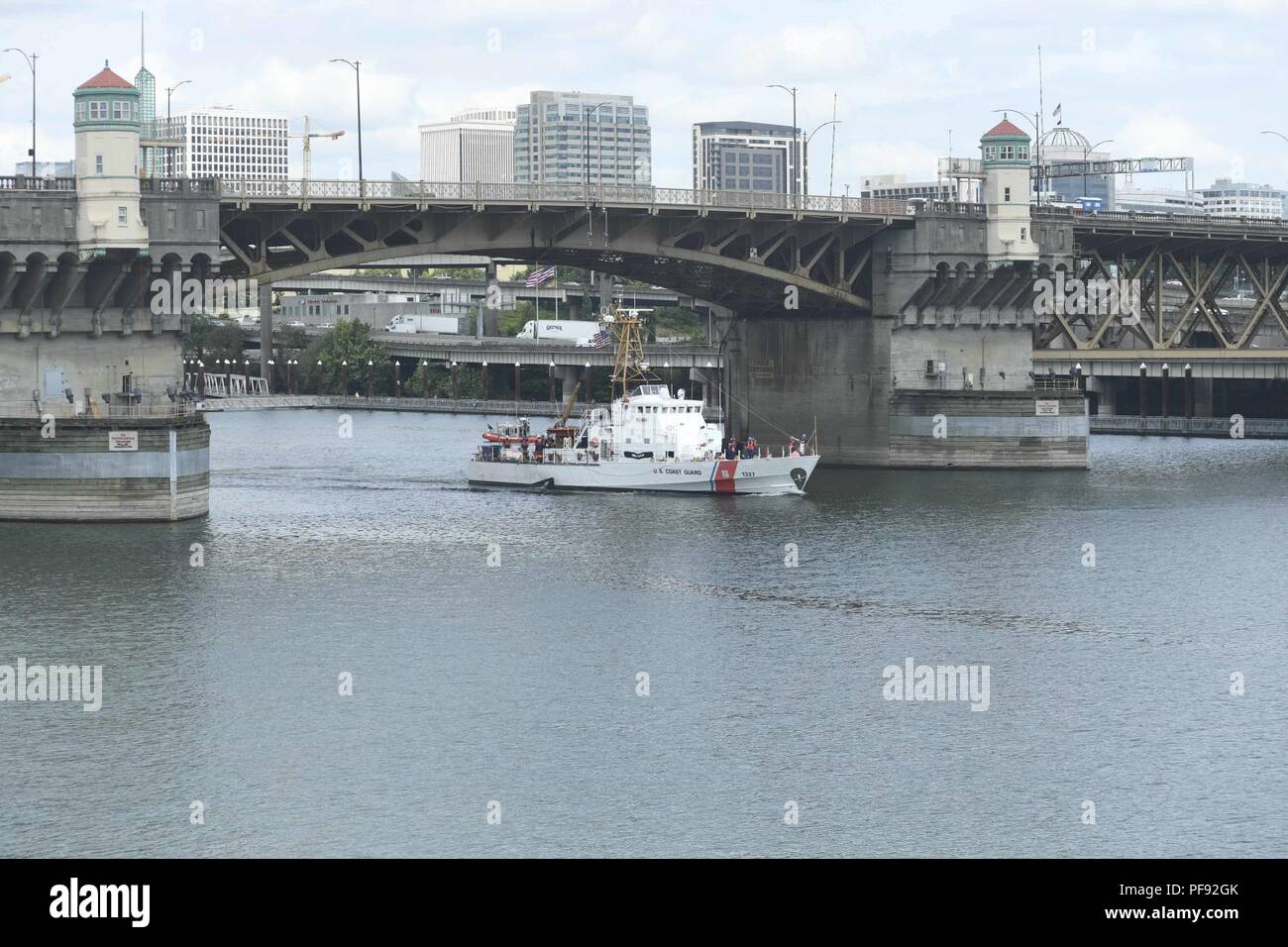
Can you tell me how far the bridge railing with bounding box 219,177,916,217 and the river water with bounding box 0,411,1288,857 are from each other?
1355cm

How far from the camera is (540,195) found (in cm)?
8888

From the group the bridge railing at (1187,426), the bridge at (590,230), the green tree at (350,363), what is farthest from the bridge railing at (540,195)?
the green tree at (350,363)

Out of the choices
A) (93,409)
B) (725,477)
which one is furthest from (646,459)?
(93,409)

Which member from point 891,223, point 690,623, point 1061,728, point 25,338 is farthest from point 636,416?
point 1061,728

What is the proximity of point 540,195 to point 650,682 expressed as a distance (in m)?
43.1

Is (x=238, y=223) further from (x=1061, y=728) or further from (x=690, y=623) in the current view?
(x=1061, y=728)

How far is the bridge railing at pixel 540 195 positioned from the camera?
82750mm

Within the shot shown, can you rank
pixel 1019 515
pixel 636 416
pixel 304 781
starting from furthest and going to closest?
pixel 636 416
pixel 1019 515
pixel 304 781

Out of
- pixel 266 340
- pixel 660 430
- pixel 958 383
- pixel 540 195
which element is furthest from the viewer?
pixel 266 340

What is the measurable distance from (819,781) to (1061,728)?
751cm

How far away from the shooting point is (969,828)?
125 feet

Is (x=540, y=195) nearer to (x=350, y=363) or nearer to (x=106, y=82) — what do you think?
(x=106, y=82)
